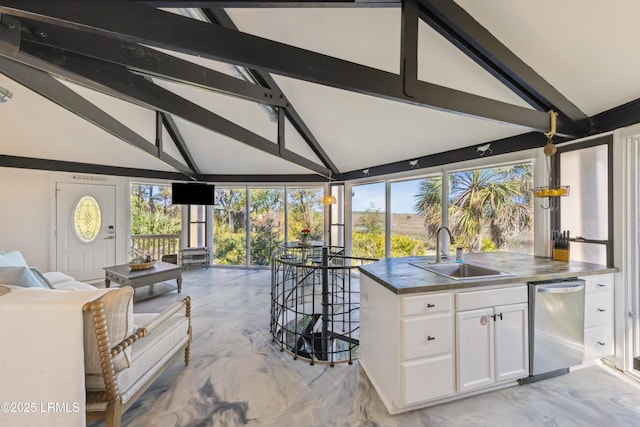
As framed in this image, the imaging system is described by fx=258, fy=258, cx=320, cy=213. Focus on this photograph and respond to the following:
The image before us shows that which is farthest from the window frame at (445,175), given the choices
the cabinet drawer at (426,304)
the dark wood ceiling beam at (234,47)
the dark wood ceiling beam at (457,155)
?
the cabinet drawer at (426,304)

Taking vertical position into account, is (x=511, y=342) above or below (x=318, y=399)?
above

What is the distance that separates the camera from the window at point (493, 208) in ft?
10.4

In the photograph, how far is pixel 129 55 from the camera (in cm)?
214

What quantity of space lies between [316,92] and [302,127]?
1.09 metres

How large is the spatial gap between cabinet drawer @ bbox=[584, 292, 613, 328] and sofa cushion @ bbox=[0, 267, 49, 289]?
4.47m

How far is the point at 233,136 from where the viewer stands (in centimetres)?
371

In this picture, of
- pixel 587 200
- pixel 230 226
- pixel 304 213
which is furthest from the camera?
pixel 230 226

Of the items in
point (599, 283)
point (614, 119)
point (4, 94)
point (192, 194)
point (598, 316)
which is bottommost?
point (598, 316)

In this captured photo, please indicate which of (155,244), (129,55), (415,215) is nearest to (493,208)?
(415,215)

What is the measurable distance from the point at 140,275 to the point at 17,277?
2.04m

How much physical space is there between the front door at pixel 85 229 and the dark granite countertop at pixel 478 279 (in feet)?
18.4

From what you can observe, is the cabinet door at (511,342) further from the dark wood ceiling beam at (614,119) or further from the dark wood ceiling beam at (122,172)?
the dark wood ceiling beam at (122,172)

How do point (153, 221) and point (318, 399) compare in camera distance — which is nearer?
point (318, 399)

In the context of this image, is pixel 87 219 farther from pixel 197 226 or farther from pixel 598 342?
pixel 598 342
